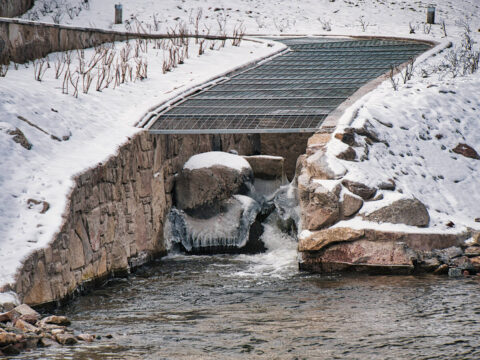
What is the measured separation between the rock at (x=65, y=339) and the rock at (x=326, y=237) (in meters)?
3.47

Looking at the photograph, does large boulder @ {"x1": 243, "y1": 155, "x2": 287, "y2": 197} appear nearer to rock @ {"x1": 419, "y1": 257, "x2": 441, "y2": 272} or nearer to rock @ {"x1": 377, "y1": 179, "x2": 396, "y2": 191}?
rock @ {"x1": 377, "y1": 179, "x2": 396, "y2": 191}

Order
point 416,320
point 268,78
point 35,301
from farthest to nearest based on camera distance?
point 268,78 < point 35,301 < point 416,320

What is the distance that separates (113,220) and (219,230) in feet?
6.58

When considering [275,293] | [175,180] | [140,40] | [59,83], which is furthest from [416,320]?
[140,40]

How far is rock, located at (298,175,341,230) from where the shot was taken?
8.62 meters

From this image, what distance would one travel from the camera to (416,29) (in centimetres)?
1908

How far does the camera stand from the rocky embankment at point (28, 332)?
17.6 feet

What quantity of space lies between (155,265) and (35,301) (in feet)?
9.32

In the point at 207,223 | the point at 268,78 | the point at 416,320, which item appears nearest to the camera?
the point at 416,320

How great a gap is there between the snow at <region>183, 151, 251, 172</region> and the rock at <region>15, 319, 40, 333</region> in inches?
200

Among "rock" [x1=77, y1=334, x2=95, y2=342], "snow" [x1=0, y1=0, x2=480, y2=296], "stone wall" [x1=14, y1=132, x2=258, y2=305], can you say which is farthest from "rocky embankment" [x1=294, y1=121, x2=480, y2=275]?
"rock" [x1=77, y1=334, x2=95, y2=342]

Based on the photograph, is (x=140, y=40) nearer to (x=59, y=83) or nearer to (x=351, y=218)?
(x=59, y=83)

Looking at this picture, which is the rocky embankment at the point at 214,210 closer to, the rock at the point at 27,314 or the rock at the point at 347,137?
the rock at the point at 347,137

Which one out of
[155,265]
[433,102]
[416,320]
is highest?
[433,102]
